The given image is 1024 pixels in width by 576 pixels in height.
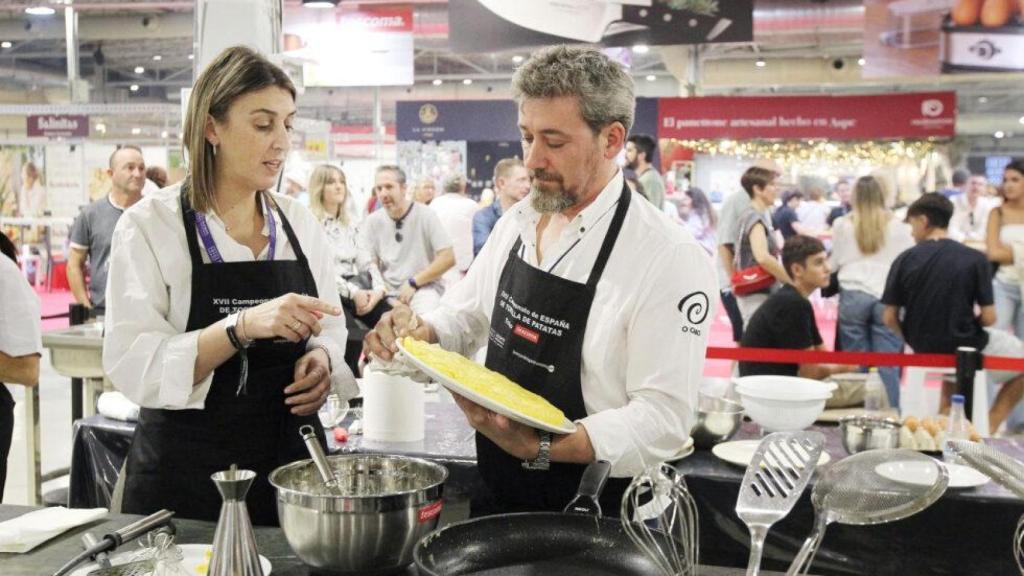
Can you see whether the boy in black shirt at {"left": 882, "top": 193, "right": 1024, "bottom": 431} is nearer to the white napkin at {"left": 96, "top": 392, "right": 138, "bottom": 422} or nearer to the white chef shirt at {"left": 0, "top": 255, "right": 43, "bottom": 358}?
the white napkin at {"left": 96, "top": 392, "right": 138, "bottom": 422}

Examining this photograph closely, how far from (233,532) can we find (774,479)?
77 cm

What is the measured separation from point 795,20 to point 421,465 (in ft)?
33.7

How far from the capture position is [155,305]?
6.81 ft

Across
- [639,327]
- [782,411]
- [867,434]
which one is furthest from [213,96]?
[867,434]

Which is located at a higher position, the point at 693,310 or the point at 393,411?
the point at 693,310

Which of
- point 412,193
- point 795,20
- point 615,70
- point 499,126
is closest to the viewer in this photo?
point 615,70

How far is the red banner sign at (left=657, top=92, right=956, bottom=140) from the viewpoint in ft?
29.8

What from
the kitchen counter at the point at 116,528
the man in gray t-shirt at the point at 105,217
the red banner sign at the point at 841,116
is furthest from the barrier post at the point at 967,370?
the red banner sign at the point at 841,116

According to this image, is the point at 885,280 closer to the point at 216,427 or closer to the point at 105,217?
the point at 105,217

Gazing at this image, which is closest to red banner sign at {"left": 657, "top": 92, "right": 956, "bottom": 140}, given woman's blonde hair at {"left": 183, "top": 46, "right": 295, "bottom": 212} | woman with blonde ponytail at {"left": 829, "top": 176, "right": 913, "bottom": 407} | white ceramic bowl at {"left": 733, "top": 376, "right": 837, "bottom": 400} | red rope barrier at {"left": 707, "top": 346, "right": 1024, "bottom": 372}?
woman with blonde ponytail at {"left": 829, "top": 176, "right": 913, "bottom": 407}

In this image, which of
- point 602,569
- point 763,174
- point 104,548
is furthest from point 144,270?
point 763,174

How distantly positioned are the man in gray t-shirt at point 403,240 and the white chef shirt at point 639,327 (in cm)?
475

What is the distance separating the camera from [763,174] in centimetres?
654

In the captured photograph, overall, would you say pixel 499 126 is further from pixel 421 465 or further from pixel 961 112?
pixel 961 112
